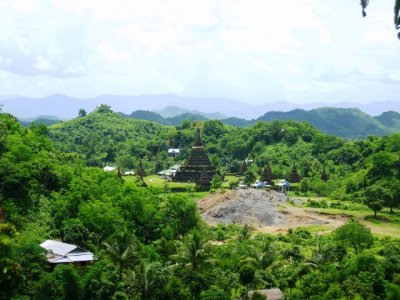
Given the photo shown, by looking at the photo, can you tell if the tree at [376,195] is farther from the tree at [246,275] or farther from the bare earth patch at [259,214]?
the tree at [246,275]

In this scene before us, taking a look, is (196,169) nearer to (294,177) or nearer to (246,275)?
(294,177)

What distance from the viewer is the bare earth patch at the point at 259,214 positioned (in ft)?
194

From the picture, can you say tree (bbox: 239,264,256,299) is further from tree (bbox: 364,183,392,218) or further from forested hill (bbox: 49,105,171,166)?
forested hill (bbox: 49,105,171,166)

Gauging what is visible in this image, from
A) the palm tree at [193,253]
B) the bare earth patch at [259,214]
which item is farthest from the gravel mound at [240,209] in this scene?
the palm tree at [193,253]

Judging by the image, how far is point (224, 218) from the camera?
62.0m

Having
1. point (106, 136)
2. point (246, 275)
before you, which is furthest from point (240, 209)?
point (106, 136)

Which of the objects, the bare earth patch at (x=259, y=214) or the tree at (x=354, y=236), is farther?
the bare earth patch at (x=259, y=214)

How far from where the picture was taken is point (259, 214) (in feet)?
207

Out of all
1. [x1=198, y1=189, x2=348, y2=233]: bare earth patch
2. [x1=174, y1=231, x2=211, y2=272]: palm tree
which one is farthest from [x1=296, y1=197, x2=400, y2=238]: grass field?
[x1=174, y1=231, x2=211, y2=272]: palm tree

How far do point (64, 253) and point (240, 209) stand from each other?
107 ft

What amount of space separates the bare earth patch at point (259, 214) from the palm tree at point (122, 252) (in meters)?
24.9

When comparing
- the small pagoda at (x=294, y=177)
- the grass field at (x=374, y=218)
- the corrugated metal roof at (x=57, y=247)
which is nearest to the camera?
the corrugated metal roof at (x=57, y=247)

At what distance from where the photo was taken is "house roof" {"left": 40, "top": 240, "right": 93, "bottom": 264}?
3266 cm

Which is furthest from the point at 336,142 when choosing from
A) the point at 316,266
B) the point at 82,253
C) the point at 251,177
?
the point at 82,253
